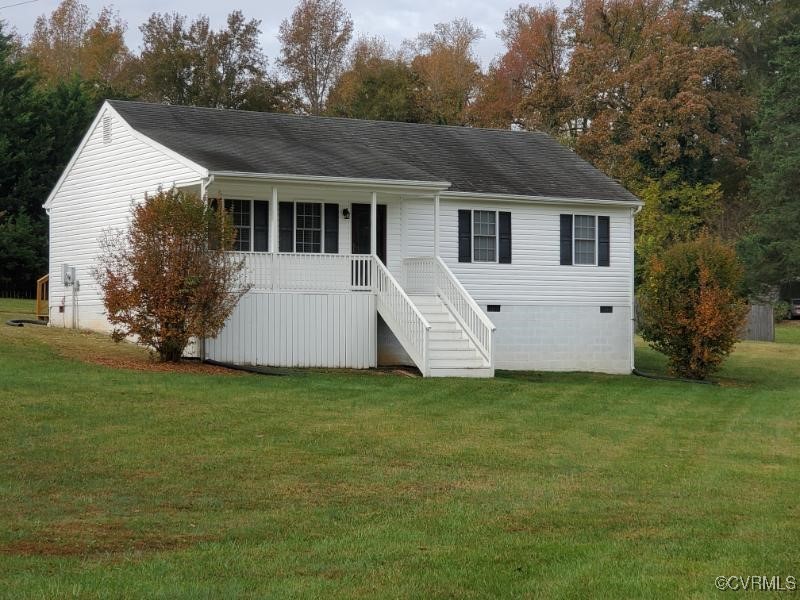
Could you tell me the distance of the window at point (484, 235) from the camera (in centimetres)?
2855

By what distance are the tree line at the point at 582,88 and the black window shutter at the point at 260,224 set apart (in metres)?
21.2

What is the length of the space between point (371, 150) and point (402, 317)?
5314 mm

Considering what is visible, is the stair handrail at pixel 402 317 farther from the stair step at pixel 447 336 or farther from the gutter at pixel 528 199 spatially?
the gutter at pixel 528 199

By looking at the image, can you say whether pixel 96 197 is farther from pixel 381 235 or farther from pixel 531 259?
pixel 531 259

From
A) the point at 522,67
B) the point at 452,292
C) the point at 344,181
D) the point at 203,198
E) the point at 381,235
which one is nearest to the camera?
the point at 203,198

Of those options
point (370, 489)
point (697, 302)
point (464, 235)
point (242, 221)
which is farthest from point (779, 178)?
point (370, 489)

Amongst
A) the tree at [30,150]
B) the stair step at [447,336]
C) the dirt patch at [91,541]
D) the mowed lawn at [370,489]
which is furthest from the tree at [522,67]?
the dirt patch at [91,541]

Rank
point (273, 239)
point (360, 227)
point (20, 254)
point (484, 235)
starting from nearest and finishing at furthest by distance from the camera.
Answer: point (273, 239)
point (360, 227)
point (484, 235)
point (20, 254)

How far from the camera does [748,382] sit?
29438 millimetres

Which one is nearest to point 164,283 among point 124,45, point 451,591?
point 451,591

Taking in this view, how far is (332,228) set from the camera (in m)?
26.5

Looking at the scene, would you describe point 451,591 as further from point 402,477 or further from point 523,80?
point 523,80

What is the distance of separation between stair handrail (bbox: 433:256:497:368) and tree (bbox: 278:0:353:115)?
125 feet

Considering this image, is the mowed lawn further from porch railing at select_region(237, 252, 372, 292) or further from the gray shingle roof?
the gray shingle roof
